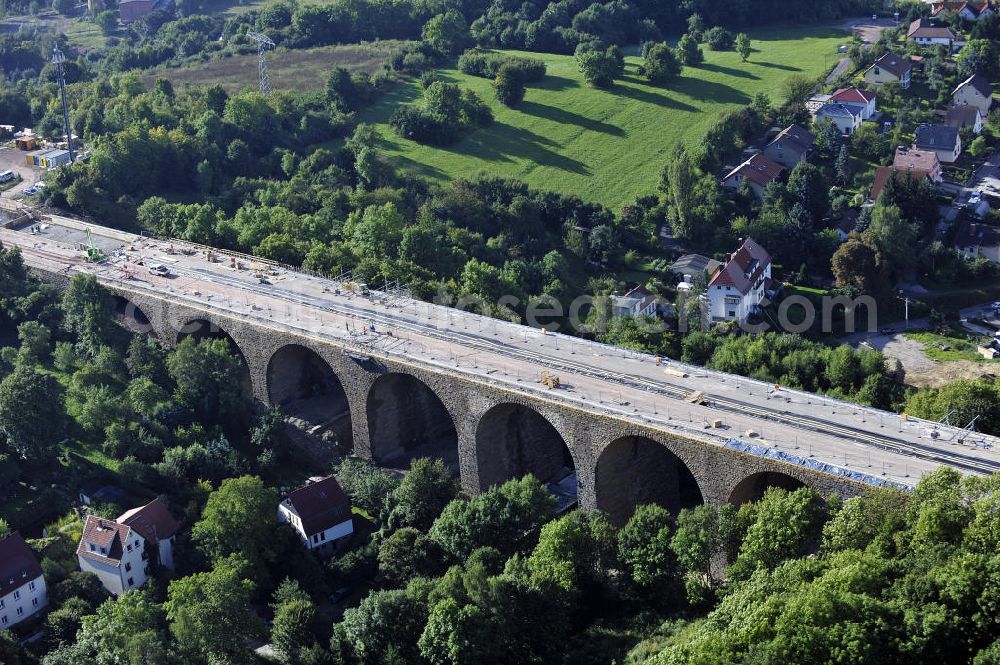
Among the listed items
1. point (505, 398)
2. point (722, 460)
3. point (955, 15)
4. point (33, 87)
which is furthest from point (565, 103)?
point (722, 460)

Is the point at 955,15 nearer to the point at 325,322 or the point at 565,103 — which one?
the point at 565,103

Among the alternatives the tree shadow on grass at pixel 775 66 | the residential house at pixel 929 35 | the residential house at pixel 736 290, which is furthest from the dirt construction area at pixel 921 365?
the residential house at pixel 929 35

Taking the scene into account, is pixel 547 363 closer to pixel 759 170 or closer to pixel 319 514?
pixel 319 514

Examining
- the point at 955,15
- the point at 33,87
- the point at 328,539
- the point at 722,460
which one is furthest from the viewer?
the point at 955,15

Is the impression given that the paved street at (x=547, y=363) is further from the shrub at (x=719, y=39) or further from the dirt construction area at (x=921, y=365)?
the shrub at (x=719, y=39)

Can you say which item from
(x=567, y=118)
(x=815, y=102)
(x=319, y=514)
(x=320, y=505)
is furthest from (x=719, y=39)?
(x=319, y=514)

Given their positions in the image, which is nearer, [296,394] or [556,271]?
[296,394]

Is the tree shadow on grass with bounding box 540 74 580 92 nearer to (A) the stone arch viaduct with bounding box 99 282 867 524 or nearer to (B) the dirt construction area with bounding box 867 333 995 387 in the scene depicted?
(B) the dirt construction area with bounding box 867 333 995 387
